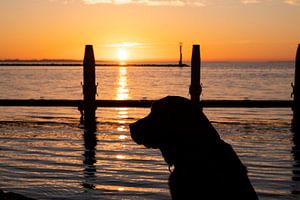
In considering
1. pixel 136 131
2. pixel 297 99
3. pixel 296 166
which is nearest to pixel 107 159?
pixel 296 166

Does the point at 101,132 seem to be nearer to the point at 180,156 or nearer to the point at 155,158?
the point at 155,158

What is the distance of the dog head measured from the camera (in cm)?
445

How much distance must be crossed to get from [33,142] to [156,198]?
7.12m

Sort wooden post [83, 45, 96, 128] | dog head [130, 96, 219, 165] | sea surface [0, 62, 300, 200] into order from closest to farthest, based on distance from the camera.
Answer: dog head [130, 96, 219, 165] → sea surface [0, 62, 300, 200] → wooden post [83, 45, 96, 128]

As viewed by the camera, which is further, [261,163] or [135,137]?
[261,163]

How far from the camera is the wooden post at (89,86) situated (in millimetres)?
18750

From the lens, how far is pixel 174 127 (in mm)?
4535

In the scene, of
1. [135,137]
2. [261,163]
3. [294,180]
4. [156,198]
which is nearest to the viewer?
[135,137]

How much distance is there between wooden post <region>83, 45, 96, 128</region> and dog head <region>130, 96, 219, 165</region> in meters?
14.2

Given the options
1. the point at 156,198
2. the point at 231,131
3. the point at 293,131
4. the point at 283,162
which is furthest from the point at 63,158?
the point at 293,131

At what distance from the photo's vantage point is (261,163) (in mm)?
11805

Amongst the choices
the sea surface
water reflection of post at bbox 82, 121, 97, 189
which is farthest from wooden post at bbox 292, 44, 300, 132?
water reflection of post at bbox 82, 121, 97, 189

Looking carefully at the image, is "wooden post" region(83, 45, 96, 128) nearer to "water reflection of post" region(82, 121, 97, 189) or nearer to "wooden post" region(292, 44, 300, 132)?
"water reflection of post" region(82, 121, 97, 189)

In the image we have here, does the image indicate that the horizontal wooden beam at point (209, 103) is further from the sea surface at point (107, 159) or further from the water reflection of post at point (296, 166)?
the water reflection of post at point (296, 166)
